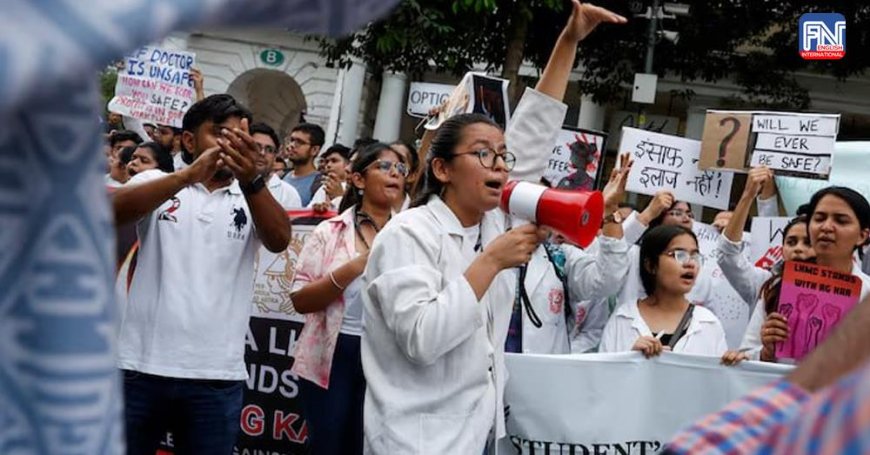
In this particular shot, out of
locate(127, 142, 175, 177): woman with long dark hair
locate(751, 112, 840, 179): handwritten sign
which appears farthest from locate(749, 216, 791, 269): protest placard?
locate(127, 142, 175, 177): woman with long dark hair

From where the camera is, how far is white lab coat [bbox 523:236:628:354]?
462 cm

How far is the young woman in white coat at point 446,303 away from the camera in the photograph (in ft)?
8.98

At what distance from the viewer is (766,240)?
623cm

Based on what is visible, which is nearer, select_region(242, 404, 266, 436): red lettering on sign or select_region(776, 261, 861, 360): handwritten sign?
select_region(776, 261, 861, 360): handwritten sign

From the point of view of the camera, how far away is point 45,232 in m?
0.74

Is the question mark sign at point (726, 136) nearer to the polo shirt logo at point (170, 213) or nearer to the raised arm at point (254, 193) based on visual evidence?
the raised arm at point (254, 193)

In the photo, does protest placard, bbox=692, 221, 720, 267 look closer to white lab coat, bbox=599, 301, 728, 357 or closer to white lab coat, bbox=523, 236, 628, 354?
white lab coat, bbox=523, 236, 628, 354

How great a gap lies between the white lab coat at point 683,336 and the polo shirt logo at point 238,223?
1614 millimetres

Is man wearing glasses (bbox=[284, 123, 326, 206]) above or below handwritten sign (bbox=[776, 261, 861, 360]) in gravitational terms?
above

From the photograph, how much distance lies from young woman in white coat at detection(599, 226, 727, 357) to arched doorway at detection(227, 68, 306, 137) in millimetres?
20907

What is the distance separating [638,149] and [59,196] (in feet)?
21.6

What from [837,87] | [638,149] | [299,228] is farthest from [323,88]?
[299,228]

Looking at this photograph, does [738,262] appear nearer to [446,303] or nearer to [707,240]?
[707,240]

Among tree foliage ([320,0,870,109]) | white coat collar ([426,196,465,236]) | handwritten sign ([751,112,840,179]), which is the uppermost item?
tree foliage ([320,0,870,109])
